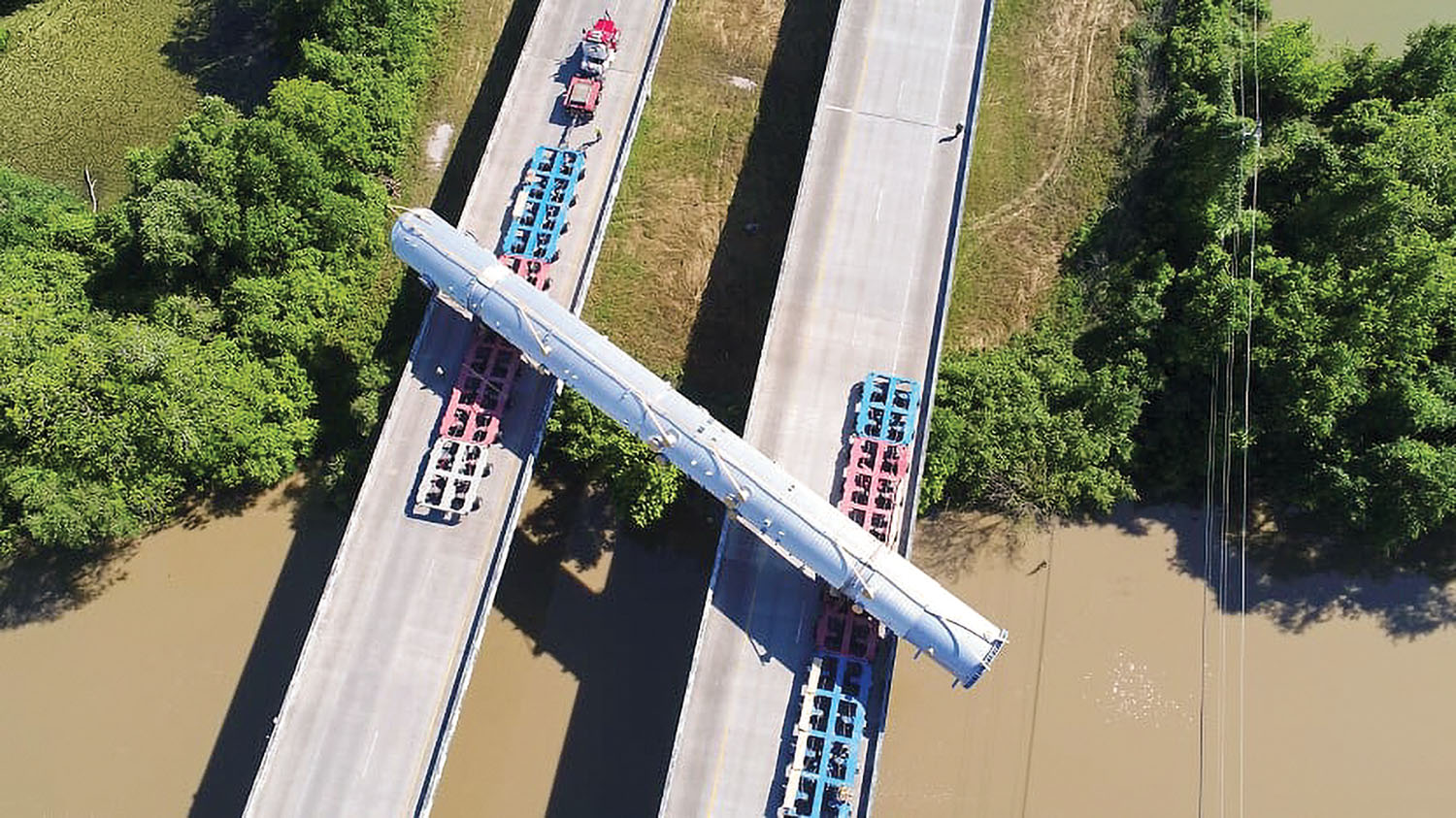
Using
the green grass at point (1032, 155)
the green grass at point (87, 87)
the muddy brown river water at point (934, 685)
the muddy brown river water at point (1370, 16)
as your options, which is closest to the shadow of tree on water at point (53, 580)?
the muddy brown river water at point (934, 685)

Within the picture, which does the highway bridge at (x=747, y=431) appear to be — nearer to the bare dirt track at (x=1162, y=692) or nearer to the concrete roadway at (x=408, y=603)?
the concrete roadway at (x=408, y=603)

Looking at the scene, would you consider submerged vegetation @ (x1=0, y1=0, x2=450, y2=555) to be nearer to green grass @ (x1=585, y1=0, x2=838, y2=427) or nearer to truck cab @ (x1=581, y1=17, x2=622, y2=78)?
truck cab @ (x1=581, y1=17, x2=622, y2=78)

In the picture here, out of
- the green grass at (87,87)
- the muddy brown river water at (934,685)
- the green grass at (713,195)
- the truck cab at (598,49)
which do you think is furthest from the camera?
the green grass at (87,87)

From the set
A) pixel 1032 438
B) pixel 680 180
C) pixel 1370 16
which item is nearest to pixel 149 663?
pixel 680 180

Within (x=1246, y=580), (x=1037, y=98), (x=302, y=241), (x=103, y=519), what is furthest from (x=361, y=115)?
(x=1246, y=580)

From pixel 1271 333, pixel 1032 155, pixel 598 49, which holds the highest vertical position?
pixel 1032 155

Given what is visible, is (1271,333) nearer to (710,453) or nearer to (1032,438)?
(1032,438)

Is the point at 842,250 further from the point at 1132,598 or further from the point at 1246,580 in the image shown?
the point at 1246,580
